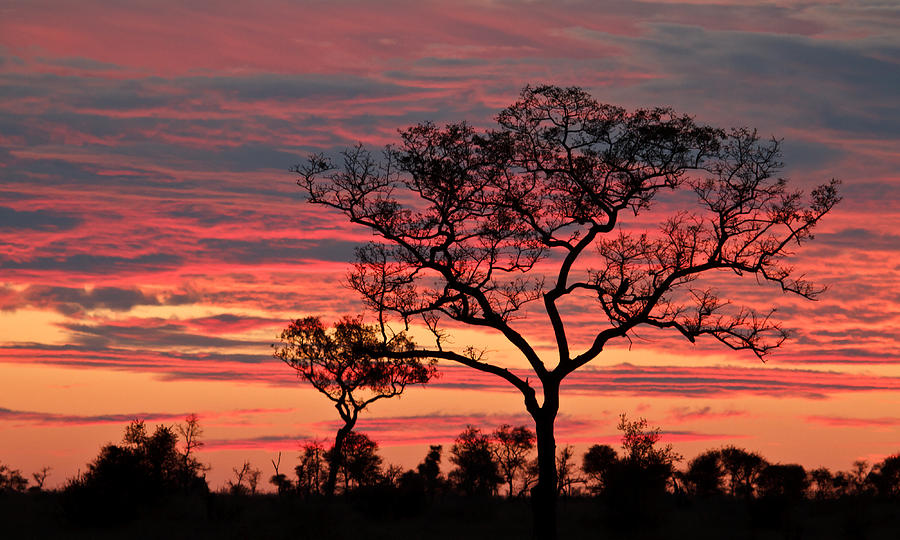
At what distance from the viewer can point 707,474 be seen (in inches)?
3076

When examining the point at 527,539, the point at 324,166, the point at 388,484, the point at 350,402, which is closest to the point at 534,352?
the point at 527,539

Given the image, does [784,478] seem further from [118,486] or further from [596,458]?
[118,486]

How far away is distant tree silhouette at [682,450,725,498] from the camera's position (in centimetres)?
7800

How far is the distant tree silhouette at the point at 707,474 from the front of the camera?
7800 centimetres

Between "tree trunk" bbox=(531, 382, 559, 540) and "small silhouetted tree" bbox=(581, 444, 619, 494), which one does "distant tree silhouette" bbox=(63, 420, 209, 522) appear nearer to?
"tree trunk" bbox=(531, 382, 559, 540)

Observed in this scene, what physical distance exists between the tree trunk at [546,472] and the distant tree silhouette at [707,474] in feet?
165

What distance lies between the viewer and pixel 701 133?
104 ft

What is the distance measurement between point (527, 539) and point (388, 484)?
11.8 m

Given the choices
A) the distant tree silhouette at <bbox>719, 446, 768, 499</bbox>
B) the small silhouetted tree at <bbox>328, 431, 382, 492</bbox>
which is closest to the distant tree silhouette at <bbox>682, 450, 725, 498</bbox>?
the distant tree silhouette at <bbox>719, 446, 768, 499</bbox>

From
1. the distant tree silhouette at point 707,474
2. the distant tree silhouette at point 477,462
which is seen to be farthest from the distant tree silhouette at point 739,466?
the distant tree silhouette at point 477,462

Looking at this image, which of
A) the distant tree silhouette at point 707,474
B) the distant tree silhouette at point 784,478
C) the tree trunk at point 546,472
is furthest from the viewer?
the distant tree silhouette at point 707,474

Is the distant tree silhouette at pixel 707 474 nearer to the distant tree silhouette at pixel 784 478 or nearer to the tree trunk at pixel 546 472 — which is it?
the distant tree silhouette at pixel 784 478

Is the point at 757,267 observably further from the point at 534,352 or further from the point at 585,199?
the point at 534,352

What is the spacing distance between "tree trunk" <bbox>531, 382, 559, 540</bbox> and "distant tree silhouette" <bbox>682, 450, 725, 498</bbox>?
50.3 metres
